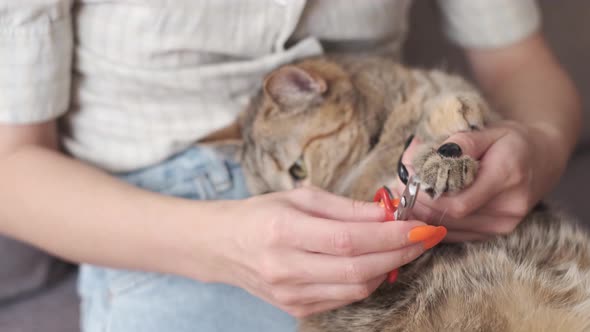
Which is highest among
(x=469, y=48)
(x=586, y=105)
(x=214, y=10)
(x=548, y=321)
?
(x=214, y=10)

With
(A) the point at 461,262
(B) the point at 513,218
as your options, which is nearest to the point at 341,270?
(A) the point at 461,262

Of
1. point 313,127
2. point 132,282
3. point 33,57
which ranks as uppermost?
point 33,57

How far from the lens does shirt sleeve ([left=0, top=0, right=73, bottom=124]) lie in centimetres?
97

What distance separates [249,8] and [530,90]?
26.9 inches

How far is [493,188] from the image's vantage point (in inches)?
35.3

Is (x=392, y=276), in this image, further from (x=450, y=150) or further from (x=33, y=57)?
(x=33, y=57)

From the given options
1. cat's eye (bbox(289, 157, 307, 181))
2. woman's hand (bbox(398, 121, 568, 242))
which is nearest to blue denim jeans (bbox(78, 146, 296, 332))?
cat's eye (bbox(289, 157, 307, 181))

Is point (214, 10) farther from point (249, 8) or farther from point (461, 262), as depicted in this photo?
point (461, 262)

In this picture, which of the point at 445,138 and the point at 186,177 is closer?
the point at 445,138

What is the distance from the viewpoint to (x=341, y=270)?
0.79 m

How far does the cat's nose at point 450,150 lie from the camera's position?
848 millimetres

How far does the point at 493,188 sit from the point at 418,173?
5.9 inches

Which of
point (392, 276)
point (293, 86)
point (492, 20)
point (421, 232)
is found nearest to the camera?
point (421, 232)

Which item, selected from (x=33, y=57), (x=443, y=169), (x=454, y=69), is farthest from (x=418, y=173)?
(x=454, y=69)
